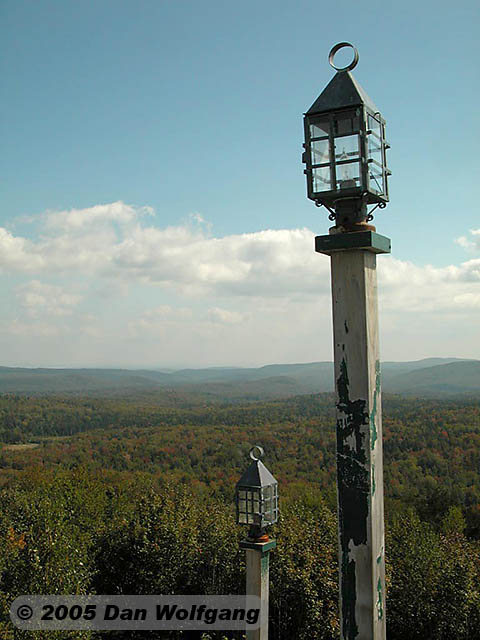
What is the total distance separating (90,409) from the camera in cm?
12850

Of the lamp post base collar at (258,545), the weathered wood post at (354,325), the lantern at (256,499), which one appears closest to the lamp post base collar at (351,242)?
the weathered wood post at (354,325)

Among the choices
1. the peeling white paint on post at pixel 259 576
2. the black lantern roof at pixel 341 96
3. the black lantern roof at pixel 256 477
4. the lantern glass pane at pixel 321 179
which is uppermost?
the black lantern roof at pixel 341 96

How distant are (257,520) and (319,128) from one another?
350cm

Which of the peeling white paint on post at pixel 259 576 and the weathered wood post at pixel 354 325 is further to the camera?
the peeling white paint on post at pixel 259 576

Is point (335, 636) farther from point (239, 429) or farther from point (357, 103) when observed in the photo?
point (239, 429)

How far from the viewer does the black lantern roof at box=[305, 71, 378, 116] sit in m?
3.28

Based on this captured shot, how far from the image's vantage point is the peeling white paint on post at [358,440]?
3.13 m

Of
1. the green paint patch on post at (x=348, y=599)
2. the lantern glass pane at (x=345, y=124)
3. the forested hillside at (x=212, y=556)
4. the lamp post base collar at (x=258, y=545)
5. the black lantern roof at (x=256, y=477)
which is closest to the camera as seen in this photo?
the green paint patch on post at (x=348, y=599)

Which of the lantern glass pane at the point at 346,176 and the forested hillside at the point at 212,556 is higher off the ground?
the lantern glass pane at the point at 346,176

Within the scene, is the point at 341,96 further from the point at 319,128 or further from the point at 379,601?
the point at 379,601

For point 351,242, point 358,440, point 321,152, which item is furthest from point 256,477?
point 321,152

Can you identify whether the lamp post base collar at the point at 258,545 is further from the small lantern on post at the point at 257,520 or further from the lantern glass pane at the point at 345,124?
the lantern glass pane at the point at 345,124

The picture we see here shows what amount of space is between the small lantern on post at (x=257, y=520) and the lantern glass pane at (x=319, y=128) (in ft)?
9.58

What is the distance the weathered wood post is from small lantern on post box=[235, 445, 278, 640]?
172 cm
